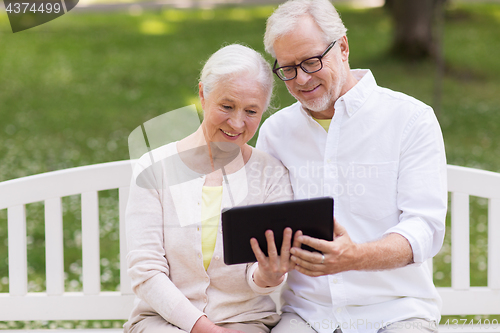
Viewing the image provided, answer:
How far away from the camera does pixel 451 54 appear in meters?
14.0

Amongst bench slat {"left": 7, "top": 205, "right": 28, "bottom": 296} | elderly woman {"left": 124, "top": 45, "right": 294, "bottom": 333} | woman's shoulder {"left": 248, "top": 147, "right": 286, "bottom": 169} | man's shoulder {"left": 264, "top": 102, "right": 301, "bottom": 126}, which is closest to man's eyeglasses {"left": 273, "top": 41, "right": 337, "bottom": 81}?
elderly woman {"left": 124, "top": 45, "right": 294, "bottom": 333}

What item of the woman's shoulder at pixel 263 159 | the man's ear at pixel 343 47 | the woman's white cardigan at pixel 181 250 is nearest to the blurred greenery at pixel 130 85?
the woman's white cardigan at pixel 181 250

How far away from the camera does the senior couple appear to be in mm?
2449

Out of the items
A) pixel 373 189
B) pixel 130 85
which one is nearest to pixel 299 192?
pixel 373 189

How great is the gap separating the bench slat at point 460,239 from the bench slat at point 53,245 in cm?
210

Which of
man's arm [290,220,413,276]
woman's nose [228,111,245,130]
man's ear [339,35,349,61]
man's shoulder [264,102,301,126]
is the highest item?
man's ear [339,35,349,61]

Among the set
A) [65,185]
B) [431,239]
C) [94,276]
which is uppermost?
[65,185]

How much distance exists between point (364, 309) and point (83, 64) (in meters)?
11.2

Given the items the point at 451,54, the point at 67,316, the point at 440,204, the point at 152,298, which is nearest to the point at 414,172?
the point at 440,204

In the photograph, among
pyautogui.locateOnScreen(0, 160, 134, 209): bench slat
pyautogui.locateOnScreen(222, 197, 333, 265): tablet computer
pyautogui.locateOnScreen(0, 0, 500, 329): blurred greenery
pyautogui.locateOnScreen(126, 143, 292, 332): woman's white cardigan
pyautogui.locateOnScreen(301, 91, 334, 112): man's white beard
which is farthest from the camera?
pyautogui.locateOnScreen(0, 0, 500, 329): blurred greenery

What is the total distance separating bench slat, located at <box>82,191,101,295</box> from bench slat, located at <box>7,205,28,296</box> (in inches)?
12.2

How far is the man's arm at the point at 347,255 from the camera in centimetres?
221

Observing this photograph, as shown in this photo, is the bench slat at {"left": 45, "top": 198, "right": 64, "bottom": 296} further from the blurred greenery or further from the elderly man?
the blurred greenery

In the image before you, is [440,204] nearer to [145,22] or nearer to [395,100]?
[395,100]
